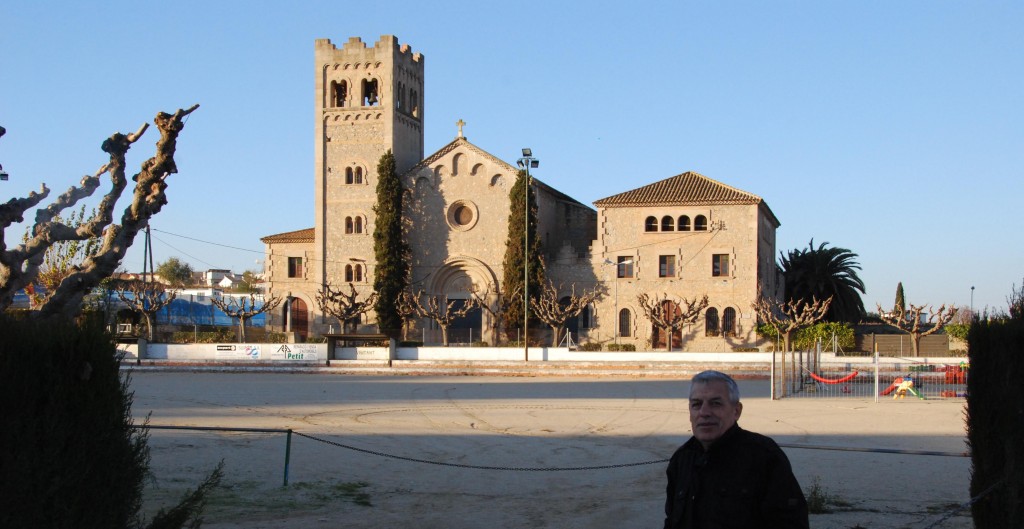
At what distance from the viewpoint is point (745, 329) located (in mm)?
51156

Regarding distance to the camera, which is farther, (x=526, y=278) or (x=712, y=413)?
(x=526, y=278)

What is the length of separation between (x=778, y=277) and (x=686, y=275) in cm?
1410

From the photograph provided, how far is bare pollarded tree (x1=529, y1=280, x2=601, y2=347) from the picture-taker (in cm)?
5094

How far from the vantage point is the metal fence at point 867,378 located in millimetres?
30375

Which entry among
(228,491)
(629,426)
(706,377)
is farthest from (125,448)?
(629,426)

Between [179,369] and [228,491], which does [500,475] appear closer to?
[228,491]

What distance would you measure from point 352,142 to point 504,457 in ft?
142

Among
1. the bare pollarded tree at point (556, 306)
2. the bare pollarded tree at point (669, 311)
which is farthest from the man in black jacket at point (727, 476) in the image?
the bare pollarded tree at point (669, 311)

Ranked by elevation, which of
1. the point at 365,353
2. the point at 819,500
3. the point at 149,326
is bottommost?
the point at 365,353

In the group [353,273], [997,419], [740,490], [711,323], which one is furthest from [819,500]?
Result: [353,273]

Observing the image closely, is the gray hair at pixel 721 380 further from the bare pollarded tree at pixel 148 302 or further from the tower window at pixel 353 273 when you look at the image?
the tower window at pixel 353 273

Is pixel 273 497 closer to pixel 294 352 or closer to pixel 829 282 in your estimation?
pixel 294 352

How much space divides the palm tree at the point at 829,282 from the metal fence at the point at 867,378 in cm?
2182

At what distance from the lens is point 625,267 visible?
53344 mm
